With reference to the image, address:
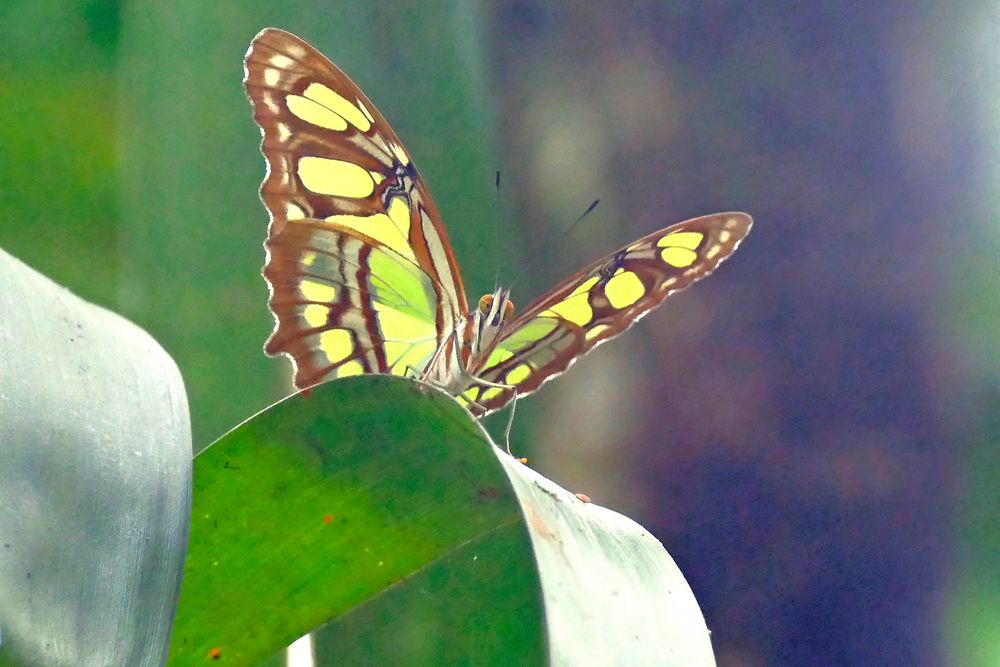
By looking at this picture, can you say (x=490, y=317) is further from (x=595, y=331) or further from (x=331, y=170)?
(x=331, y=170)

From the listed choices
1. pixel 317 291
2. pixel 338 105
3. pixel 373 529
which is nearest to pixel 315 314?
pixel 317 291

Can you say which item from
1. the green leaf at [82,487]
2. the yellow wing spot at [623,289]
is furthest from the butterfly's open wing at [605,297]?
the green leaf at [82,487]

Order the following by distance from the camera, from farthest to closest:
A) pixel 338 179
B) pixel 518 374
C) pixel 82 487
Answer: pixel 518 374, pixel 338 179, pixel 82 487

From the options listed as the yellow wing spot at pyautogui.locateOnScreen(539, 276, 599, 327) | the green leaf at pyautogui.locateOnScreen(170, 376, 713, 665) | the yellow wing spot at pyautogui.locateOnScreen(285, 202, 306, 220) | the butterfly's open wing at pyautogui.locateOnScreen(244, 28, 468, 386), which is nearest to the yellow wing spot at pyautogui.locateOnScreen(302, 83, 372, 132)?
the butterfly's open wing at pyautogui.locateOnScreen(244, 28, 468, 386)

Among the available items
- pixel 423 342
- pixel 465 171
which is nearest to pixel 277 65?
pixel 465 171

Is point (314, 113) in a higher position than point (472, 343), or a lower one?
higher

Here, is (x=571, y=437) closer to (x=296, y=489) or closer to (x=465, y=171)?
(x=465, y=171)
